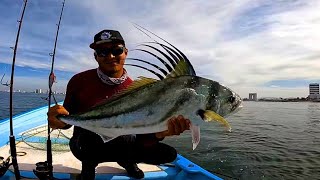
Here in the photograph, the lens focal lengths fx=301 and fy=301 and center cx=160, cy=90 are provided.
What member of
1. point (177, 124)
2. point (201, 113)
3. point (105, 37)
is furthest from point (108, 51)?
point (201, 113)

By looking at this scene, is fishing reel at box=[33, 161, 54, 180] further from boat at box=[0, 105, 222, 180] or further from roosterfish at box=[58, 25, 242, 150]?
roosterfish at box=[58, 25, 242, 150]

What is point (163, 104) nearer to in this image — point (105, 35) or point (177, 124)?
point (177, 124)

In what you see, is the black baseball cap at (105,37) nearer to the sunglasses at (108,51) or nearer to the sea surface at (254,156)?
the sunglasses at (108,51)

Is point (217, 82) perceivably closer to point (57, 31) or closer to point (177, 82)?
point (177, 82)

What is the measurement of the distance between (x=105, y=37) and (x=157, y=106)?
1648mm

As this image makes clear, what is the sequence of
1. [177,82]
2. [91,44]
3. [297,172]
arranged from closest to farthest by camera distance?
[177,82], [91,44], [297,172]

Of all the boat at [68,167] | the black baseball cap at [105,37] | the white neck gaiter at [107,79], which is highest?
the black baseball cap at [105,37]

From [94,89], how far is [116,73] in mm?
425

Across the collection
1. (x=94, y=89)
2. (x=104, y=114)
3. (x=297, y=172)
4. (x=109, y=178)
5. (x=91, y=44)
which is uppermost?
(x=91, y=44)

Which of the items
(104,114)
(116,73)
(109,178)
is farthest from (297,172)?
(104,114)

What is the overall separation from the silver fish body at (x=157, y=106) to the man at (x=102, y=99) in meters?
1.14

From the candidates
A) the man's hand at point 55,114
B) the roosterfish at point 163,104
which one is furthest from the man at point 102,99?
the roosterfish at point 163,104

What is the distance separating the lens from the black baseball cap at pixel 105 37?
439cm

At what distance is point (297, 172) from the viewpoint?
11141 millimetres
